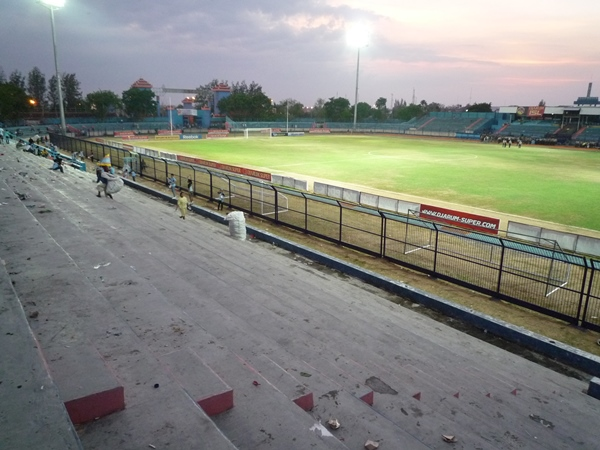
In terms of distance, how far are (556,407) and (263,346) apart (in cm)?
468

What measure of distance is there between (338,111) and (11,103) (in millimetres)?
90656

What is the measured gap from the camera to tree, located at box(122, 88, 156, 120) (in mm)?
104812

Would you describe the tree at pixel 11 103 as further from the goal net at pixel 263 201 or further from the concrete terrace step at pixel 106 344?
the concrete terrace step at pixel 106 344

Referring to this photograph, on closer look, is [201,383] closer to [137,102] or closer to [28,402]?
[28,402]

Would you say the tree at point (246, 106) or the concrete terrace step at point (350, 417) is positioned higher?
the tree at point (246, 106)

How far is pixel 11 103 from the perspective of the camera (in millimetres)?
78938

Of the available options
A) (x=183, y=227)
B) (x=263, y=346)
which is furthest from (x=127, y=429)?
(x=183, y=227)

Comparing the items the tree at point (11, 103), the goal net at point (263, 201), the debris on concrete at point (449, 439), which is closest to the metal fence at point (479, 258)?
the goal net at point (263, 201)

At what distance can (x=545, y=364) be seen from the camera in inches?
320

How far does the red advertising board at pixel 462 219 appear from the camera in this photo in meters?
17.7

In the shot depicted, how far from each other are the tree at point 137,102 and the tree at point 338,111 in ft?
189

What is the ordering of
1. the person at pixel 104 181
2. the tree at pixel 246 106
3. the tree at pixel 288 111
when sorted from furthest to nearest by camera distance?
the tree at pixel 288 111 → the tree at pixel 246 106 → the person at pixel 104 181

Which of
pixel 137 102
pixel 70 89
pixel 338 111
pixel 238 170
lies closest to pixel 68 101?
pixel 70 89

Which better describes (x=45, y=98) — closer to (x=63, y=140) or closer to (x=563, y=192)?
(x=63, y=140)
